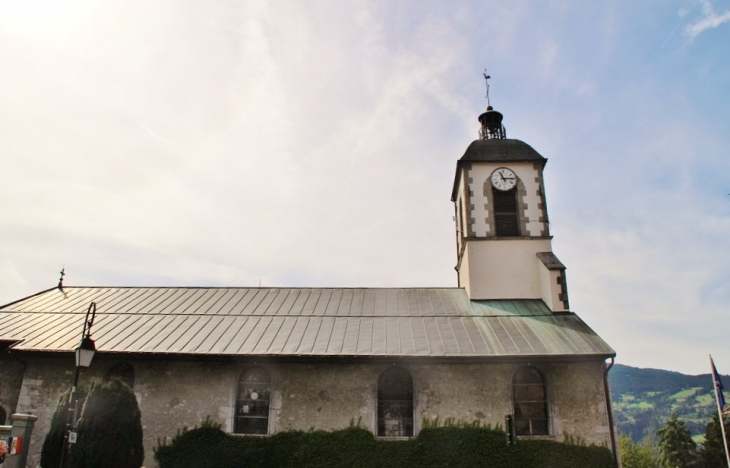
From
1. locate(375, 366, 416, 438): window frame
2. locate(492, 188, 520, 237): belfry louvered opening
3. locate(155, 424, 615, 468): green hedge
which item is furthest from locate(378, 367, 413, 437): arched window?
locate(492, 188, 520, 237): belfry louvered opening

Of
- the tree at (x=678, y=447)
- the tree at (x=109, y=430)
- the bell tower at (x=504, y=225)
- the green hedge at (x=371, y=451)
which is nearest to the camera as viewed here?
the tree at (x=109, y=430)

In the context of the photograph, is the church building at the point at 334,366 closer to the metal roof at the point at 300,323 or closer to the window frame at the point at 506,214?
the metal roof at the point at 300,323

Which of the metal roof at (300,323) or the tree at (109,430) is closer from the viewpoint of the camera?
the tree at (109,430)

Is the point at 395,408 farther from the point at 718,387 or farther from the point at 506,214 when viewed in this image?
the point at 718,387

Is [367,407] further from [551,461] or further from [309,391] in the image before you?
[551,461]

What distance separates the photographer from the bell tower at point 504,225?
55.3ft

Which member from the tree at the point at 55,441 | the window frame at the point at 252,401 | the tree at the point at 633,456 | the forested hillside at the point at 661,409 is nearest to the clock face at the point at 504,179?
the window frame at the point at 252,401

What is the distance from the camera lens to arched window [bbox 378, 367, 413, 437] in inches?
496

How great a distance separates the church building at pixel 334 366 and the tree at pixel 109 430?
2.00m

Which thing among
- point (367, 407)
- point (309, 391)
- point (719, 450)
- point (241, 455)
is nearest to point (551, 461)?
point (367, 407)

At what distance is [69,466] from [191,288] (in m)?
8.96

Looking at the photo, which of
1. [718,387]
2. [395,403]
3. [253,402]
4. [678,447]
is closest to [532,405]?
[395,403]

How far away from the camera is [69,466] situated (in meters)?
10.2

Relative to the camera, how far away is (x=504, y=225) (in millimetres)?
17688
